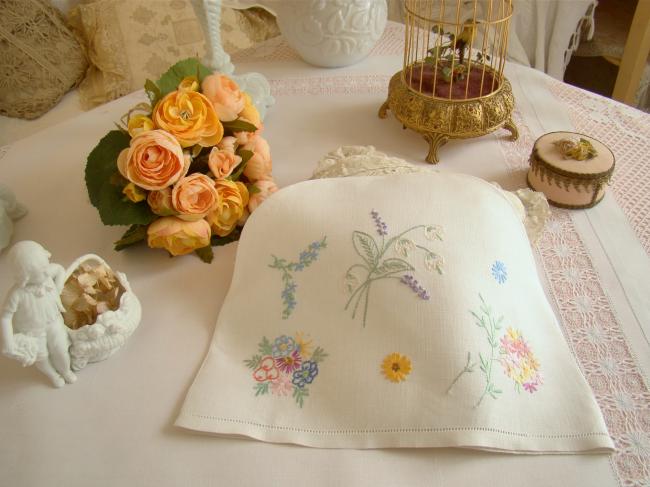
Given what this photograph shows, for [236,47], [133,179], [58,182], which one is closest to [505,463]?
[133,179]

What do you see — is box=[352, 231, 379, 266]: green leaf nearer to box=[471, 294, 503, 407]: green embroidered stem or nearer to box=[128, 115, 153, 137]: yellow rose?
box=[471, 294, 503, 407]: green embroidered stem

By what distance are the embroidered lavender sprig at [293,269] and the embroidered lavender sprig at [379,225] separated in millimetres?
82

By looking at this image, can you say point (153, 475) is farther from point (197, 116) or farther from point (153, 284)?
point (197, 116)

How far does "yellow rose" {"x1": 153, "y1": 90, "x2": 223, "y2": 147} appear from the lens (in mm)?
963

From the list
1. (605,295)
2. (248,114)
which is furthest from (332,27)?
(605,295)

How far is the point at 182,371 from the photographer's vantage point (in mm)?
846

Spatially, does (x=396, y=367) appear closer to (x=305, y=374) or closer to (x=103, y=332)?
(x=305, y=374)

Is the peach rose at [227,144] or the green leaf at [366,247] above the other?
the peach rose at [227,144]

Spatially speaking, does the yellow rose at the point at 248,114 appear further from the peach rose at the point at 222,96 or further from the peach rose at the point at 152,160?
the peach rose at the point at 152,160

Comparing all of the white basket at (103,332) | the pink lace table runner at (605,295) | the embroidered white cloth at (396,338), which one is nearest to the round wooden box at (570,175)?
the pink lace table runner at (605,295)

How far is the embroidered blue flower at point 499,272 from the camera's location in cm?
82

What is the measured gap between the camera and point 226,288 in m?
0.99

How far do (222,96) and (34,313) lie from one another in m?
0.50

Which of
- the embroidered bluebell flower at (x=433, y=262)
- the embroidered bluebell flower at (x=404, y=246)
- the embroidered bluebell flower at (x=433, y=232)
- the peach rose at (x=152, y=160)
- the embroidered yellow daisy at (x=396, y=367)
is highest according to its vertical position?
the peach rose at (x=152, y=160)
